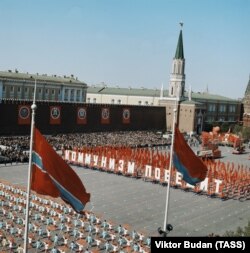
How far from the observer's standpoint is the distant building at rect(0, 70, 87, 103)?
242 ft

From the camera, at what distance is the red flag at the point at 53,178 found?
37.3 feet

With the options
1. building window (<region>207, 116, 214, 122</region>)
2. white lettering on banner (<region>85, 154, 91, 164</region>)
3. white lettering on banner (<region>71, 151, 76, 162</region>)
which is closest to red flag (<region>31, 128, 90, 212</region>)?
white lettering on banner (<region>85, 154, 91, 164</region>)

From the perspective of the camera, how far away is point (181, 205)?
29.1 metres

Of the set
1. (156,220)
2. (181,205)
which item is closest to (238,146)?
(181,205)

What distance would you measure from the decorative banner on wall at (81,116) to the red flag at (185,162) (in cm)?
4843

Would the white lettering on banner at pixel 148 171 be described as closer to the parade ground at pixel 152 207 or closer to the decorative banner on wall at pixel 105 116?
the parade ground at pixel 152 207

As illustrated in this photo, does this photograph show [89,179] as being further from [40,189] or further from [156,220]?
[40,189]

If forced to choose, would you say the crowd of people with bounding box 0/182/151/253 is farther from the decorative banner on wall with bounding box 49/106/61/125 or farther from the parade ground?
the decorative banner on wall with bounding box 49/106/61/125

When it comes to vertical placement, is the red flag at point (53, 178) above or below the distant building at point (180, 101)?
below

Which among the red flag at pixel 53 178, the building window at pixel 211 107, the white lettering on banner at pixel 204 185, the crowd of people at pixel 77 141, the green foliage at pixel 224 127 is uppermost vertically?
the building window at pixel 211 107

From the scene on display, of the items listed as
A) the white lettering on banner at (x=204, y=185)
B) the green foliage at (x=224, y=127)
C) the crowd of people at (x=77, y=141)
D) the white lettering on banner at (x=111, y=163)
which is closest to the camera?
the white lettering on banner at (x=204, y=185)

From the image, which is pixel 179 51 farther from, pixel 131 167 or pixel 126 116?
pixel 131 167

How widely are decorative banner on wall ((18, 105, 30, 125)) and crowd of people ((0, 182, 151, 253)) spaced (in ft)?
90.8

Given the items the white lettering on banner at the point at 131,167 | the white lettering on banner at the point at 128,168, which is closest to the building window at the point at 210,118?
the white lettering on banner at the point at 128,168
